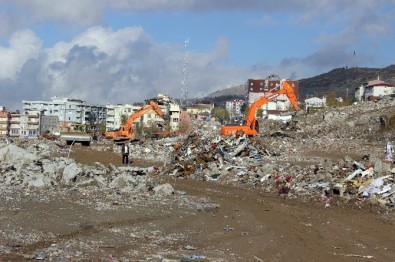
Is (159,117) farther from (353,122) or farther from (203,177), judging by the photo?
(203,177)

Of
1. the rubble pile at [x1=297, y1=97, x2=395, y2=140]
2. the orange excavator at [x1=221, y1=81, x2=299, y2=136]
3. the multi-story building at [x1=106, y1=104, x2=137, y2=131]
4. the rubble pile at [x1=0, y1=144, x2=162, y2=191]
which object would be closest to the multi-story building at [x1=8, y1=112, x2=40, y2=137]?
the multi-story building at [x1=106, y1=104, x2=137, y2=131]

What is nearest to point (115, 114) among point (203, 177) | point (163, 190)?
point (203, 177)

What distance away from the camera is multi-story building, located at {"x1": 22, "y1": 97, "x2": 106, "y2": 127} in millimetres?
149250

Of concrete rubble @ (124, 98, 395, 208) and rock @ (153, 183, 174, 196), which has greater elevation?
concrete rubble @ (124, 98, 395, 208)

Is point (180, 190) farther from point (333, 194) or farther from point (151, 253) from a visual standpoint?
point (151, 253)

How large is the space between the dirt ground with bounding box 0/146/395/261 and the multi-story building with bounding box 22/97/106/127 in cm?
13260

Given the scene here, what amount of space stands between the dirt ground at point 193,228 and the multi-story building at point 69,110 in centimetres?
13260

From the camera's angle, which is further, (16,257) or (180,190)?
(180,190)

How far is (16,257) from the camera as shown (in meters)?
8.62

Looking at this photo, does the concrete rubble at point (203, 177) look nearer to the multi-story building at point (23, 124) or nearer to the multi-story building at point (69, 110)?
the multi-story building at point (23, 124)

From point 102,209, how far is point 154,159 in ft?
67.8

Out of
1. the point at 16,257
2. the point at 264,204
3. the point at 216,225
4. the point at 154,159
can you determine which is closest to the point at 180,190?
the point at 264,204

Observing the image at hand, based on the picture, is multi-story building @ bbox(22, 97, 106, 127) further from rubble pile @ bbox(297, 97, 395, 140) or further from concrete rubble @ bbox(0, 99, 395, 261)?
concrete rubble @ bbox(0, 99, 395, 261)

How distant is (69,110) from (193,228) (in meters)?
141
